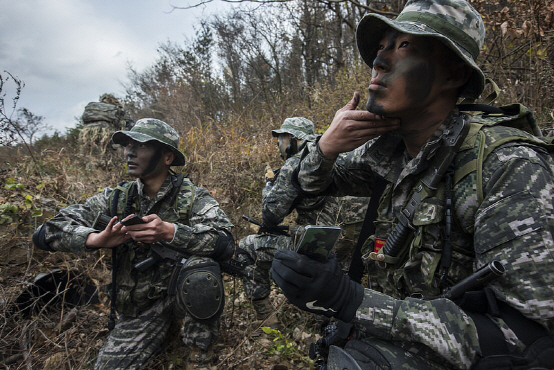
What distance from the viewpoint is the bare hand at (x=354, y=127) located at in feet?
5.36

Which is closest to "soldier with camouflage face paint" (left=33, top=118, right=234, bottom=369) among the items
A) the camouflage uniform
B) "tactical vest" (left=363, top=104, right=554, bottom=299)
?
the camouflage uniform

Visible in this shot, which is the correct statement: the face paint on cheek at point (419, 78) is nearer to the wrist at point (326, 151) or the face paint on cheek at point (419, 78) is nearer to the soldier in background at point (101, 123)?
the wrist at point (326, 151)

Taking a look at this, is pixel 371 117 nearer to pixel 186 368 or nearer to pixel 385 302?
pixel 385 302

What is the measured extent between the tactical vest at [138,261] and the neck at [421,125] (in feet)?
7.30

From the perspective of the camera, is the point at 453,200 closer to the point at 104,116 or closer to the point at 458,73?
the point at 458,73

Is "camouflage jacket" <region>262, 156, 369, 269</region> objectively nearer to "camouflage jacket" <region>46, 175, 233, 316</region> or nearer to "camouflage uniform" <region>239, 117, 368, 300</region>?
"camouflage uniform" <region>239, 117, 368, 300</region>

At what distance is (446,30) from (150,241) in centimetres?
250

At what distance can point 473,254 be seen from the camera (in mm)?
1396

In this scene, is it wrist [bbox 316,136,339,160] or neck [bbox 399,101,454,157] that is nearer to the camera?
neck [bbox 399,101,454,157]

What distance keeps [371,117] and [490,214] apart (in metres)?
0.70

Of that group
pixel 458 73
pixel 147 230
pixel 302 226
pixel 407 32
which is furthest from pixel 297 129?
pixel 407 32

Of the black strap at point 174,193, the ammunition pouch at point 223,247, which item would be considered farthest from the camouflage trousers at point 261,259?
the black strap at point 174,193

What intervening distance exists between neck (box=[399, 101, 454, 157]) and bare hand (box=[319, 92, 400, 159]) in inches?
2.4

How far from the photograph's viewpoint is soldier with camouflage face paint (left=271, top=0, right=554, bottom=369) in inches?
43.9
